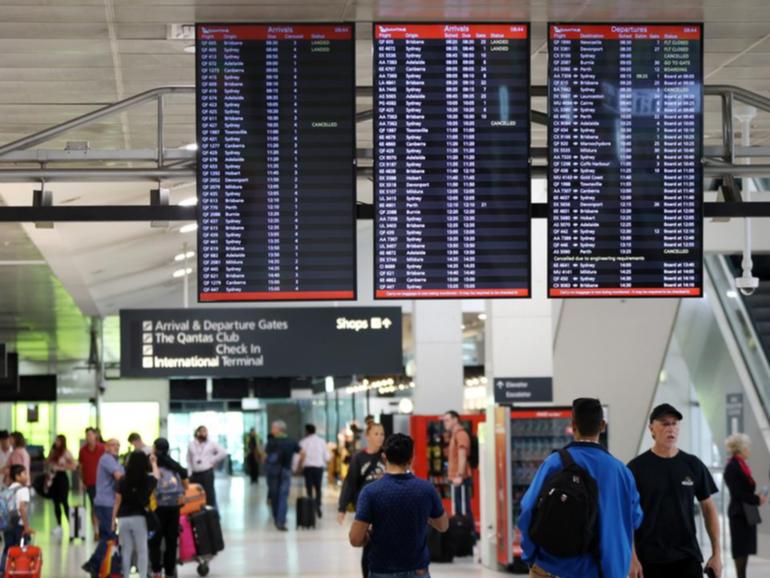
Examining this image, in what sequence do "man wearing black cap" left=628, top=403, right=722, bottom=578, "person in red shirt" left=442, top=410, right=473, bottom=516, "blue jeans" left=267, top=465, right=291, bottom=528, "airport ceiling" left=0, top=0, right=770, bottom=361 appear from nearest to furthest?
"man wearing black cap" left=628, top=403, right=722, bottom=578
"airport ceiling" left=0, top=0, right=770, bottom=361
"person in red shirt" left=442, top=410, right=473, bottom=516
"blue jeans" left=267, top=465, right=291, bottom=528

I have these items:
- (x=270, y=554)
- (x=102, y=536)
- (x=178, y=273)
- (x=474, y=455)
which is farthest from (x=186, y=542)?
(x=178, y=273)

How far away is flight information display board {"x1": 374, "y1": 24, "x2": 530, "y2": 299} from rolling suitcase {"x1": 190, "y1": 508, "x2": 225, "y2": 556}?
27.9 ft

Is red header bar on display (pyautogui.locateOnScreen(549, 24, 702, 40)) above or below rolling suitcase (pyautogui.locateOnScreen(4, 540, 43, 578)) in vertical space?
above

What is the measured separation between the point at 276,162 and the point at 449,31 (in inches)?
47.0

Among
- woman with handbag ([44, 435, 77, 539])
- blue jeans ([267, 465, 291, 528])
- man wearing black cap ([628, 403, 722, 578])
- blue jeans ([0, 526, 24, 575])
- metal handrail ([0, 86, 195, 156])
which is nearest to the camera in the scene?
man wearing black cap ([628, 403, 722, 578])

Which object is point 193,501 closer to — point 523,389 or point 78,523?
point 523,389

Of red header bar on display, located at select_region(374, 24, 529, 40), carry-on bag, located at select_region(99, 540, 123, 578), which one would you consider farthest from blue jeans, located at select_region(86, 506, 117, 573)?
red header bar on display, located at select_region(374, 24, 529, 40)

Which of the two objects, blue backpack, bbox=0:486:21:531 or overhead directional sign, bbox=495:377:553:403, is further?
overhead directional sign, bbox=495:377:553:403

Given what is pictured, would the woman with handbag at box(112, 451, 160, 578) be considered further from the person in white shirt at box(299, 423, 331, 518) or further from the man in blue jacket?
the person in white shirt at box(299, 423, 331, 518)

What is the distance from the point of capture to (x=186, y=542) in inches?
647

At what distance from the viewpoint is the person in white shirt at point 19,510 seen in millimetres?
14359

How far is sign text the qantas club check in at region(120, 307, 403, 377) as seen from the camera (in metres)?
17.1

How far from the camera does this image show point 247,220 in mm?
8297

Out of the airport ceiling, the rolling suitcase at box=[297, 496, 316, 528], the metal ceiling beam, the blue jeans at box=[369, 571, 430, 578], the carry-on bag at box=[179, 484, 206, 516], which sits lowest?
the rolling suitcase at box=[297, 496, 316, 528]
